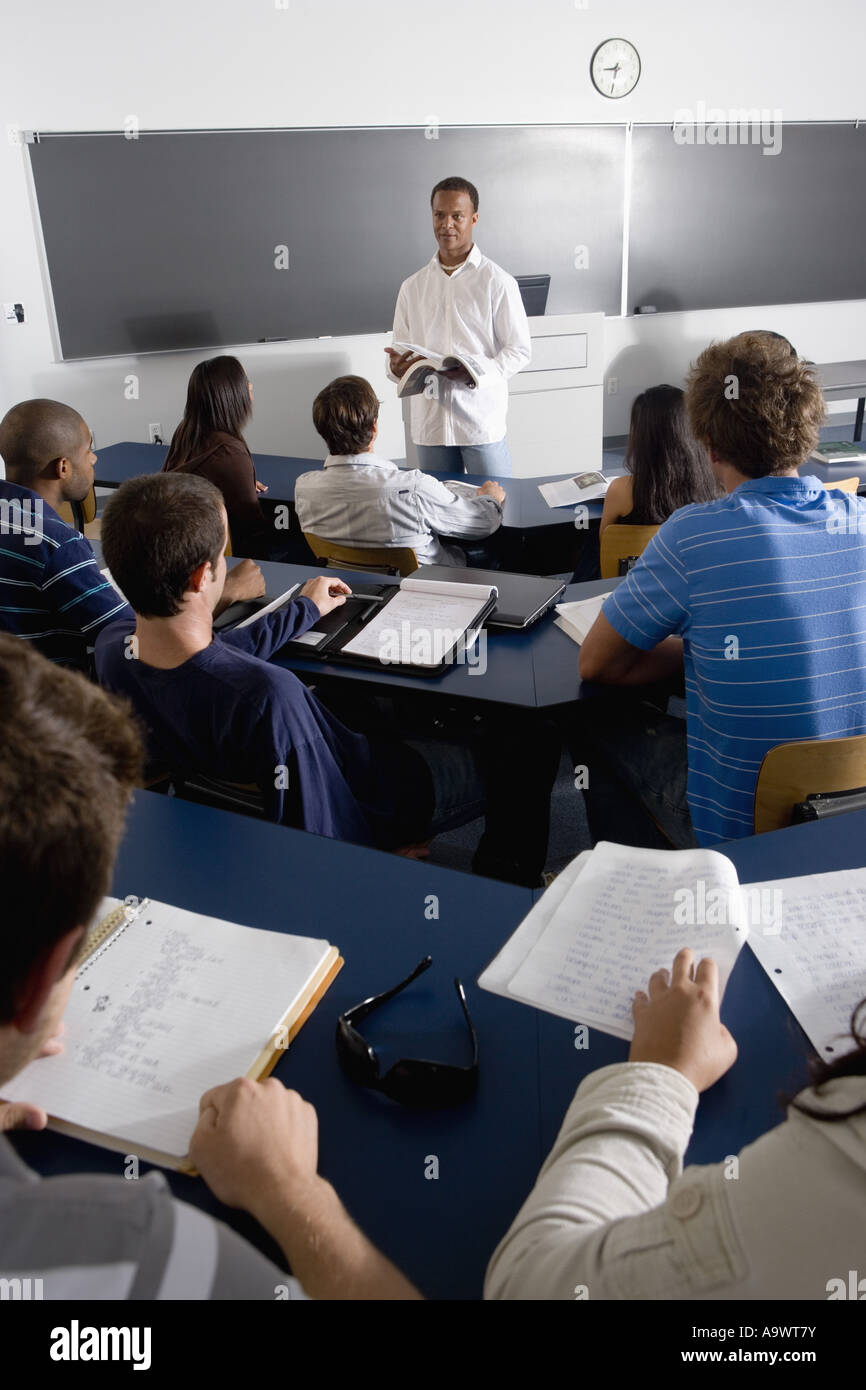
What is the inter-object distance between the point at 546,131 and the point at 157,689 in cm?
530

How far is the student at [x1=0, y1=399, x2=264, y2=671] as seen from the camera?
7.41ft

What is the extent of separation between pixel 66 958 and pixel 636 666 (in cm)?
156

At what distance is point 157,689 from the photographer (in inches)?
70.1

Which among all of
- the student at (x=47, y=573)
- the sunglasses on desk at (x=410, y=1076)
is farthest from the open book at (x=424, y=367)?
the sunglasses on desk at (x=410, y=1076)

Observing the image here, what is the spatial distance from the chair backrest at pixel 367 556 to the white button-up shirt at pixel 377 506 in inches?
1.1

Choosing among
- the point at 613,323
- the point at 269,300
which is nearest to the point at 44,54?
the point at 269,300

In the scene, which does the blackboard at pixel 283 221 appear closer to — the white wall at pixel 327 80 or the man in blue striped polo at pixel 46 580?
the white wall at pixel 327 80

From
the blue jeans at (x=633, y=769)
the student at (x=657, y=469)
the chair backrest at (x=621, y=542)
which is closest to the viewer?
the blue jeans at (x=633, y=769)

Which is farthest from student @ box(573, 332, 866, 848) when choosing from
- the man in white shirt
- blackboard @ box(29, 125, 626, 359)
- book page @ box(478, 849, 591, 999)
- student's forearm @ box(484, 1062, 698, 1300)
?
blackboard @ box(29, 125, 626, 359)

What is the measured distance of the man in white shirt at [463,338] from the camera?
4.12 meters

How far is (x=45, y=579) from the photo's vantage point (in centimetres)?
228

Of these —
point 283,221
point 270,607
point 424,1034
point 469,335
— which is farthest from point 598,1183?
point 283,221

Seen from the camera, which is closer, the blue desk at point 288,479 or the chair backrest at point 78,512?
the blue desk at point 288,479
